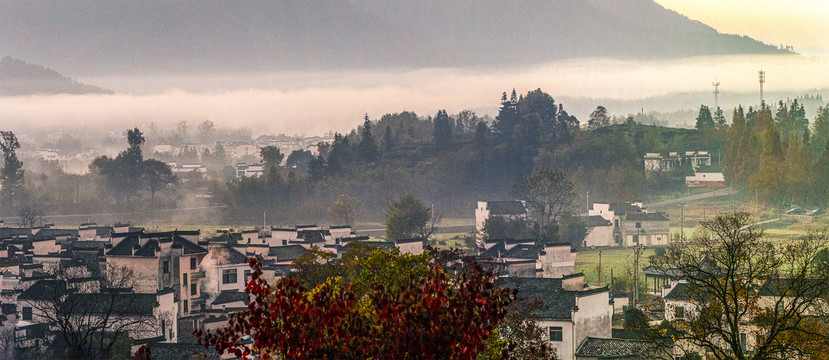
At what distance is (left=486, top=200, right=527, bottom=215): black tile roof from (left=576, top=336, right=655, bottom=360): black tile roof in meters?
29.2

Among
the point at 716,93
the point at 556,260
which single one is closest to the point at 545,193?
the point at 556,260

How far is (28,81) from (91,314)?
115828mm

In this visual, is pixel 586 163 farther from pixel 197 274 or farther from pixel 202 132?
pixel 202 132

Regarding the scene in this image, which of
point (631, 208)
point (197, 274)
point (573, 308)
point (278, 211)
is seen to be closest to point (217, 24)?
point (278, 211)

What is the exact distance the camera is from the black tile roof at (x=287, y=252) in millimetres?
37969

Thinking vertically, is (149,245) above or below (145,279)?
above

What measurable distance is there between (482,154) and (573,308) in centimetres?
5756

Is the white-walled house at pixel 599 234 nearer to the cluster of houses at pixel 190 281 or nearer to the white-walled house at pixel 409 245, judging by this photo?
the cluster of houses at pixel 190 281

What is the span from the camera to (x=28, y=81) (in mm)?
134250

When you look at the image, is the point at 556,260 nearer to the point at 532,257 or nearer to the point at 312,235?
the point at 532,257

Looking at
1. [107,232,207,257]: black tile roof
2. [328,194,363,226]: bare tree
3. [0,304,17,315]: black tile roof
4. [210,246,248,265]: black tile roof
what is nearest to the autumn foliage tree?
[0,304,17,315]: black tile roof

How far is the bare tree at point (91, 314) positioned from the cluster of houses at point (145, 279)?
0.04m

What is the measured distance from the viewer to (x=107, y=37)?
141750 mm

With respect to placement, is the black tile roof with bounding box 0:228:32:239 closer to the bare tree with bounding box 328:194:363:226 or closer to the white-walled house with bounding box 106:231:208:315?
the white-walled house with bounding box 106:231:208:315
